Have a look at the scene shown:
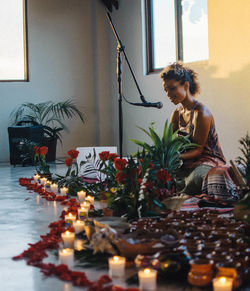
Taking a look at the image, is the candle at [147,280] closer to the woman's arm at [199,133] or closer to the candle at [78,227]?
the candle at [78,227]

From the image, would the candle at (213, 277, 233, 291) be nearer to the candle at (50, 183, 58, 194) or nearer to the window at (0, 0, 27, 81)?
the candle at (50, 183, 58, 194)

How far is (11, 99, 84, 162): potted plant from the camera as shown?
311 inches

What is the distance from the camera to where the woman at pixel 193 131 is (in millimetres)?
3934

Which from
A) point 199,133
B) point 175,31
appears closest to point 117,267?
point 199,133

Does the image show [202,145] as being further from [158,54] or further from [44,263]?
[158,54]

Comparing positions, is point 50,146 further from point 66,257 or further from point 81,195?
point 66,257

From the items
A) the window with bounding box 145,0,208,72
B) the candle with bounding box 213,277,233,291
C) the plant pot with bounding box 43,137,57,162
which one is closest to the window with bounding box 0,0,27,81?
the plant pot with bounding box 43,137,57,162

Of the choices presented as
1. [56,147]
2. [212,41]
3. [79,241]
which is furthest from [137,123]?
[79,241]

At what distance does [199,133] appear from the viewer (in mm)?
3986

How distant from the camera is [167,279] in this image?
198cm

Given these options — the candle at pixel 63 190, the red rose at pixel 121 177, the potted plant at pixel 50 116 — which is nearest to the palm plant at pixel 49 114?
the potted plant at pixel 50 116

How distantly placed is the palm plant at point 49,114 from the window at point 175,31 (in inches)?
66.6

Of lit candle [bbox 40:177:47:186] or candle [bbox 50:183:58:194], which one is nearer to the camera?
candle [bbox 50:183:58:194]

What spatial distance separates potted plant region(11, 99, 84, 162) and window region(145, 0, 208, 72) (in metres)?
1.72
